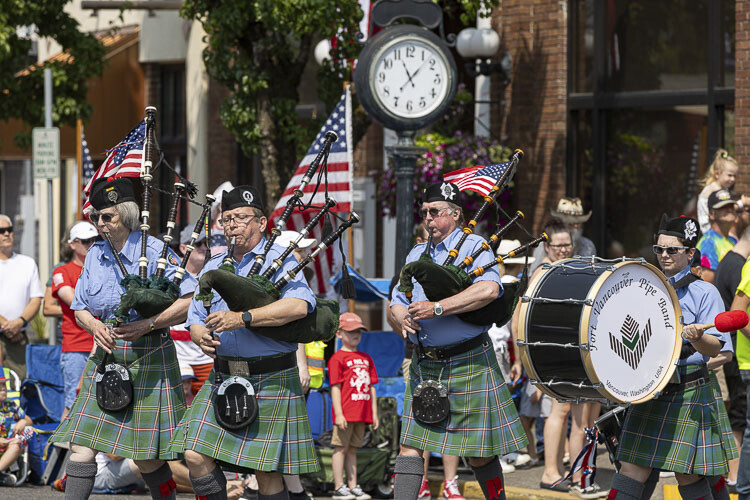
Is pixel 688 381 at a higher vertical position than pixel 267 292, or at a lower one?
lower

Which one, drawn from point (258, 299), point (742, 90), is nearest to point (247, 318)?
point (258, 299)

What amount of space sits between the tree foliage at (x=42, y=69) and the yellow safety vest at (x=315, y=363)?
6.61 meters

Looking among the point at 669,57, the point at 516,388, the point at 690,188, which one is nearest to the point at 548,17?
the point at 669,57

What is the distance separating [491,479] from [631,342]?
117 centimetres

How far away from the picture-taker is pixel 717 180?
387 inches

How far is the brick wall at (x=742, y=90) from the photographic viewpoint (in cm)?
1109

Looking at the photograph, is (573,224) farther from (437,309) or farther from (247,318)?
(247,318)

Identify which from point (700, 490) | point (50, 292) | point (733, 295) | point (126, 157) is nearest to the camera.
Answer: point (700, 490)

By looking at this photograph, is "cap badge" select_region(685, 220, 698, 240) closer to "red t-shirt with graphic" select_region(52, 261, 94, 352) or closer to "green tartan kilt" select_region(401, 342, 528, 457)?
"green tartan kilt" select_region(401, 342, 528, 457)

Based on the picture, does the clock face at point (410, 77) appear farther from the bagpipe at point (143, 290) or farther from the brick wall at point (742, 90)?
the bagpipe at point (143, 290)

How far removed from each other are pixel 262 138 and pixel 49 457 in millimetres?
5032

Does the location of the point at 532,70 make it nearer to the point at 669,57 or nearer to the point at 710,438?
the point at 669,57

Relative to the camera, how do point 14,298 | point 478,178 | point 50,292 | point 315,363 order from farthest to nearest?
1. point 14,298
2. point 50,292
3. point 315,363
4. point 478,178

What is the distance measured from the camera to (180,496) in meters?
8.91
